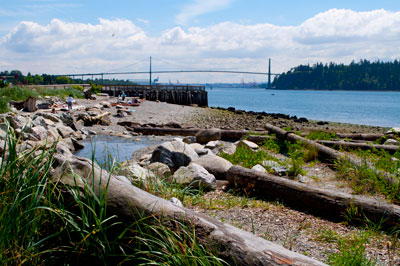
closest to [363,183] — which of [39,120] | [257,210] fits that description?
[257,210]

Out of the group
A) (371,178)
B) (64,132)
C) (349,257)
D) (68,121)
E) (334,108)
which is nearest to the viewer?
(349,257)

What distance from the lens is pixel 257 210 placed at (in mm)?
4801

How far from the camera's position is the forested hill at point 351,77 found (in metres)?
143

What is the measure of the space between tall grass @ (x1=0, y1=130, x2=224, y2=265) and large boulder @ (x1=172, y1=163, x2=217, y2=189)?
9.26ft

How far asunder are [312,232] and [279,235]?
1.44 ft

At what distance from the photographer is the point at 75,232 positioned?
279cm

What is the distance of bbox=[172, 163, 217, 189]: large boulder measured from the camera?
5672 millimetres

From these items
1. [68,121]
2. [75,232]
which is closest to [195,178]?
[75,232]

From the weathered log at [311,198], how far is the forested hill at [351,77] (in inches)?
6082

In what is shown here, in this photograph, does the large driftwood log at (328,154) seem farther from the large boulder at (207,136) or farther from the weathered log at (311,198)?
the large boulder at (207,136)

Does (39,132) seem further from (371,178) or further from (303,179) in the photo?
(371,178)

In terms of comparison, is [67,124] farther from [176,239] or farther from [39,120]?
[176,239]

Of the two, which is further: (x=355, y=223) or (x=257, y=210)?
(x=257, y=210)

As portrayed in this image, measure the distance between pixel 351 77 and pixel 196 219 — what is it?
6335 inches
